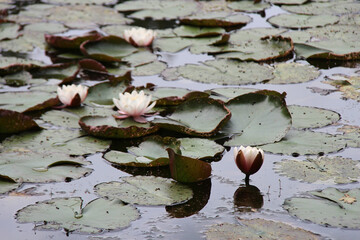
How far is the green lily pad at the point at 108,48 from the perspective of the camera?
4.88 metres

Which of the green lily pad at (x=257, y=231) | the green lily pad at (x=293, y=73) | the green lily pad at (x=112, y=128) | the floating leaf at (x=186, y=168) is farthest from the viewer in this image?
the green lily pad at (x=293, y=73)

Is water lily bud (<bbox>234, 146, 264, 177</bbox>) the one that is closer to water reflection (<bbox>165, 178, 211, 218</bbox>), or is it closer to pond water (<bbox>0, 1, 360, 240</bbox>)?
pond water (<bbox>0, 1, 360, 240</bbox>)

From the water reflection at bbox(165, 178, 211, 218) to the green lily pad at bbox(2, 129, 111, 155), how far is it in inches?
28.4

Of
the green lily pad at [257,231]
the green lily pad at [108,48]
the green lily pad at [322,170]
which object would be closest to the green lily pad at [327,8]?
the green lily pad at [108,48]

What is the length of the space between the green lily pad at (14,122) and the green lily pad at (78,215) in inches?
36.4

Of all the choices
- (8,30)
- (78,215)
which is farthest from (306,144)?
(8,30)

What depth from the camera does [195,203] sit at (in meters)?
2.73

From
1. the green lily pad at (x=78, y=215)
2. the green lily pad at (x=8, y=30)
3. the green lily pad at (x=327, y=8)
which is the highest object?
the green lily pad at (x=327, y=8)

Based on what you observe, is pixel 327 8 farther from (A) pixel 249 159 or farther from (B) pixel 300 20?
(A) pixel 249 159

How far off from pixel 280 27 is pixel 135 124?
254cm

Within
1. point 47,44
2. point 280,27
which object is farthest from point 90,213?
point 280,27

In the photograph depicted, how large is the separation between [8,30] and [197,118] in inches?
117

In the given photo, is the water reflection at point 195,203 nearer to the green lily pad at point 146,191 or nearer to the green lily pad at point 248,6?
A: the green lily pad at point 146,191

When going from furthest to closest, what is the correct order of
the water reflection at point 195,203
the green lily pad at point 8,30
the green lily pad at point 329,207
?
the green lily pad at point 8,30 → the water reflection at point 195,203 → the green lily pad at point 329,207
